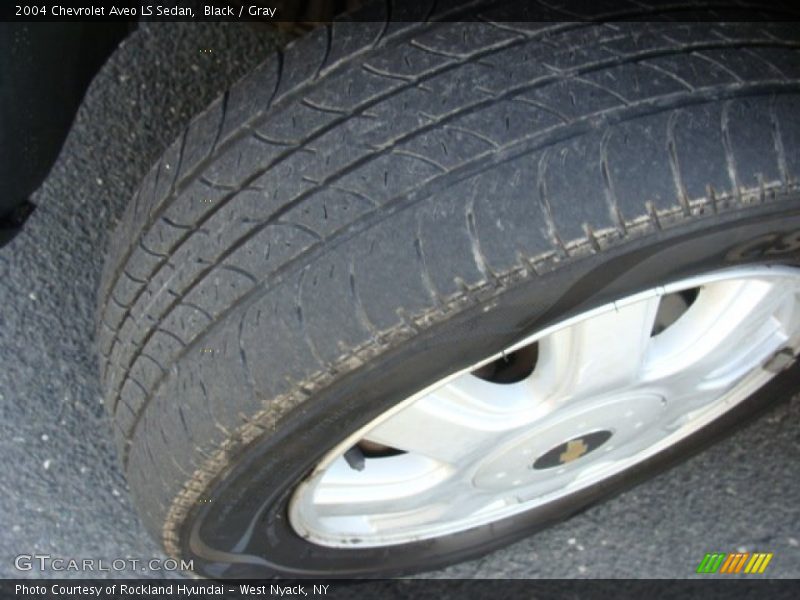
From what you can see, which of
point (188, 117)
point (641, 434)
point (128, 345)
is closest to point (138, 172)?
point (188, 117)

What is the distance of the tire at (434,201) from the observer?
3.24ft

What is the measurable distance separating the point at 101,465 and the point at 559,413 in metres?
0.82

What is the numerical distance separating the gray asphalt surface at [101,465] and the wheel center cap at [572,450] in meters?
0.32

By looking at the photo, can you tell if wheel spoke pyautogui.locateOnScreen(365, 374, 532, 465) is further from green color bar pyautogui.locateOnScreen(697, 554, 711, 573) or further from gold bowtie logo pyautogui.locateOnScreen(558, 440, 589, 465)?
green color bar pyautogui.locateOnScreen(697, 554, 711, 573)

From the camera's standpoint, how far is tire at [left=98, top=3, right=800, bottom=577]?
0.99 meters

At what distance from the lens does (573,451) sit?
57.1 inches

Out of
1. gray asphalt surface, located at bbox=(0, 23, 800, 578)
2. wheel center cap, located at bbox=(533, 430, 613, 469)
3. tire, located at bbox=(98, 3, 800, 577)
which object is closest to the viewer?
tire, located at bbox=(98, 3, 800, 577)

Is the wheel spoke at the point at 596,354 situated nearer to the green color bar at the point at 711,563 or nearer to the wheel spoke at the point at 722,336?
the wheel spoke at the point at 722,336

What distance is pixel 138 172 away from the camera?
1857mm

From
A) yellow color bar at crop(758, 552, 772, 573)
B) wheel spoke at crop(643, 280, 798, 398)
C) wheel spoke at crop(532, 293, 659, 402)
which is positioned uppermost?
wheel spoke at crop(643, 280, 798, 398)

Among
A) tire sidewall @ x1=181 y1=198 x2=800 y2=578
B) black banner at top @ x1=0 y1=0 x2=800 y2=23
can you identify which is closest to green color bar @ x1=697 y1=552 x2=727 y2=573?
tire sidewall @ x1=181 y1=198 x2=800 y2=578

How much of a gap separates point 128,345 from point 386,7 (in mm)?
506

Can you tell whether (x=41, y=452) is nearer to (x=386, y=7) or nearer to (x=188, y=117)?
(x=188, y=117)

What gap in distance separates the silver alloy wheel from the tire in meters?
0.09
